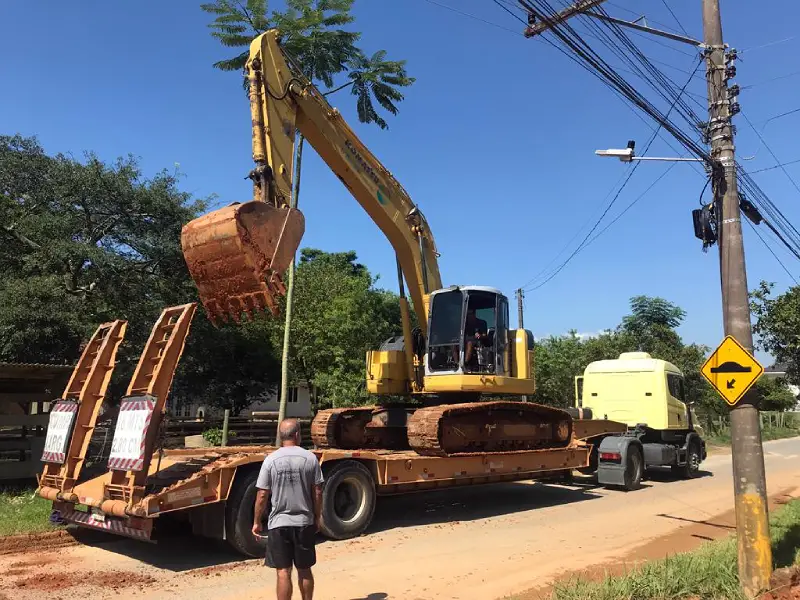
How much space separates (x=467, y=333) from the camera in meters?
11.1

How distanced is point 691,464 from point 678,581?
39.1 feet

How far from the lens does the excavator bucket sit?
24.8ft

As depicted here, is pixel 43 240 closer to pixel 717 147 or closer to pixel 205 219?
pixel 205 219

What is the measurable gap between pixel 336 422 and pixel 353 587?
563cm

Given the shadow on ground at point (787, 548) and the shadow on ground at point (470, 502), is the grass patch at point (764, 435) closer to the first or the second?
the shadow on ground at point (470, 502)

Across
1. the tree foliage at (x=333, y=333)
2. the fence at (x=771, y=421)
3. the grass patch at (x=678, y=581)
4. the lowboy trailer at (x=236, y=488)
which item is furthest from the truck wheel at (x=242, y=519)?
the fence at (x=771, y=421)

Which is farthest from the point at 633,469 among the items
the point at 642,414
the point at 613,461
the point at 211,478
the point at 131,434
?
the point at 131,434

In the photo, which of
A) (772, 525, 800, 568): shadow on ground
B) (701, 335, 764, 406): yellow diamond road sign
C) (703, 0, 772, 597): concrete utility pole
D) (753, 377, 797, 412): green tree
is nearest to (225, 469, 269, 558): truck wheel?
(703, 0, 772, 597): concrete utility pole

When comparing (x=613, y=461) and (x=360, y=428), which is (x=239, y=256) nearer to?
(x=360, y=428)

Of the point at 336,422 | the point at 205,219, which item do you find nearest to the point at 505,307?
the point at 336,422

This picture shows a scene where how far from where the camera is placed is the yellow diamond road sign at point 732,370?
6.85 metres

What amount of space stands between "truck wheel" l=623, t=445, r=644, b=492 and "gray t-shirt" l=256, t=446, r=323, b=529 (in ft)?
35.7

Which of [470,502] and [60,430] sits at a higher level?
[60,430]

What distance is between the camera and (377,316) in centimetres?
2294
